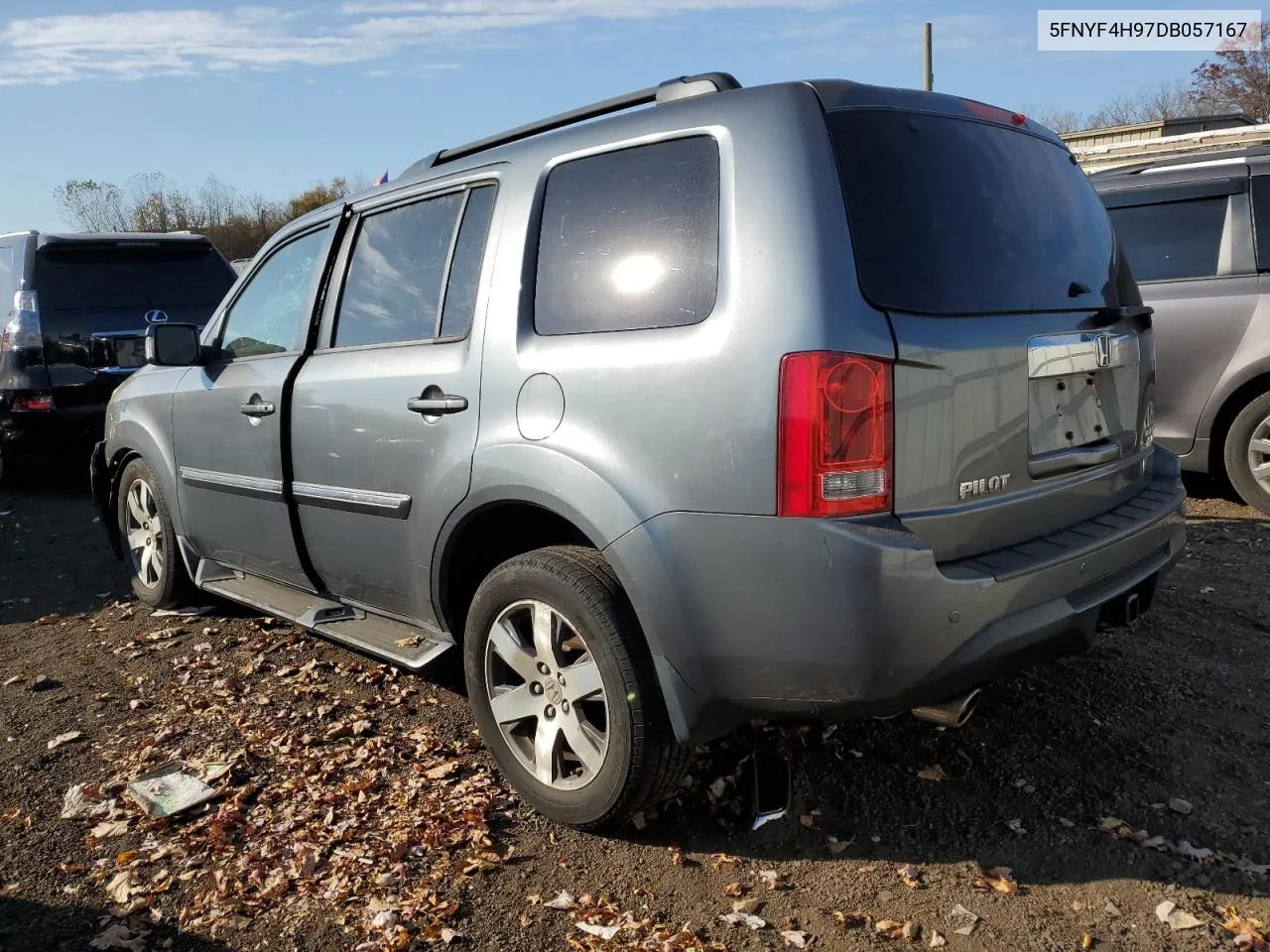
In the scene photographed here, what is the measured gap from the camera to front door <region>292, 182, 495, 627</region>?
3197 millimetres

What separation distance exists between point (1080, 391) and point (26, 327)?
802cm

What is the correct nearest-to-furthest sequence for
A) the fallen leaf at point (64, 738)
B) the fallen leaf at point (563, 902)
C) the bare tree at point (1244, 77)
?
1. the fallen leaf at point (563, 902)
2. the fallen leaf at point (64, 738)
3. the bare tree at point (1244, 77)

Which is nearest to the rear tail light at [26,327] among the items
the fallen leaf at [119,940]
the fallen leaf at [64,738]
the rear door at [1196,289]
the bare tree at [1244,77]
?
the fallen leaf at [64,738]

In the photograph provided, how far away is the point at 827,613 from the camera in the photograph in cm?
236

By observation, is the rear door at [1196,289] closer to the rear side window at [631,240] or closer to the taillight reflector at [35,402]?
the rear side window at [631,240]

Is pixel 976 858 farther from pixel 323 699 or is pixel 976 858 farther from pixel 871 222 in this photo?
pixel 323 699

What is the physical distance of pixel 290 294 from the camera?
4.19m

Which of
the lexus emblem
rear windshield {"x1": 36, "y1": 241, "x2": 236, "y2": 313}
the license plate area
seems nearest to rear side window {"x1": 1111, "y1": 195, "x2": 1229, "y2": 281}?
the license plate area

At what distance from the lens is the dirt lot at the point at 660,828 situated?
259cm

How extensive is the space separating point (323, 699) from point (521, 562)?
5.04 ft

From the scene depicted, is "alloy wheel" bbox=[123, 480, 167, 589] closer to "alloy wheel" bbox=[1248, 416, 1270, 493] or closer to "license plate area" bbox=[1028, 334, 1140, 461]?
"license plate area" bbox=[1028, 334, 1140, 461]

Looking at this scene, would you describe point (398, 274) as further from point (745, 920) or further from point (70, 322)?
point (70, 322)

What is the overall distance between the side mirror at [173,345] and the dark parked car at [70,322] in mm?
4291

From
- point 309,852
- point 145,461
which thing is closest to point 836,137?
point 309,852
